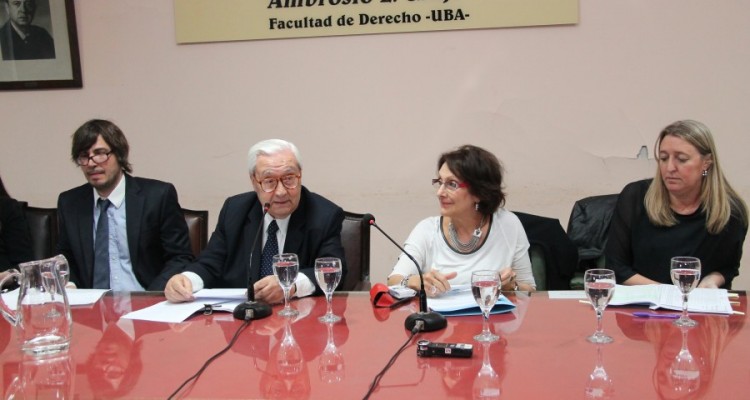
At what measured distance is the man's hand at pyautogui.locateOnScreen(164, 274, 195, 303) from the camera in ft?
7.22

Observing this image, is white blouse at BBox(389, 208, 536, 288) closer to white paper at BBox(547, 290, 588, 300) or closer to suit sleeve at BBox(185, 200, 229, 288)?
white paper at BBox(547, 290, 588, 300)

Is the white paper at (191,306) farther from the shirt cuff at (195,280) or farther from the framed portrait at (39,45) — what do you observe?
the framed portrait at (39,45)

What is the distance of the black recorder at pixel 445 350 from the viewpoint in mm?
1577

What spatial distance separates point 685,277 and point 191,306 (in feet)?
4.63

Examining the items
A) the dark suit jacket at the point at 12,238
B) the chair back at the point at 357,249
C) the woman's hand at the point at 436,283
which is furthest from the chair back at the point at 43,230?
the woman's hand at the point at 436,283

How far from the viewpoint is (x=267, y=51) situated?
3.74m

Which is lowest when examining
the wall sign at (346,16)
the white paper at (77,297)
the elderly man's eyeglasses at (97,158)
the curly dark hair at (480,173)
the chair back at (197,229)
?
the white paper at (77,297)

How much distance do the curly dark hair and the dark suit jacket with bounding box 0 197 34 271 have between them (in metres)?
1.86

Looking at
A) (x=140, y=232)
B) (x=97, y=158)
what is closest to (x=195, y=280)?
(x=140, y=232)

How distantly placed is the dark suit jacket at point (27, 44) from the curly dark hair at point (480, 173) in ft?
8.18

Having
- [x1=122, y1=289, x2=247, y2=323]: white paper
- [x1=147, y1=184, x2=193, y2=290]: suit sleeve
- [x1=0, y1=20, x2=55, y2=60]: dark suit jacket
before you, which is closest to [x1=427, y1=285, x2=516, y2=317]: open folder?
[x1=122, y1=289, x2=247, y2=323]: white paper

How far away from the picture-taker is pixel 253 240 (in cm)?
260

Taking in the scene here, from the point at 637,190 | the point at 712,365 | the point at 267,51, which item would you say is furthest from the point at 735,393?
the point at 267,51

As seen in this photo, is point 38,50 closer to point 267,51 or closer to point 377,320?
point 267,51
